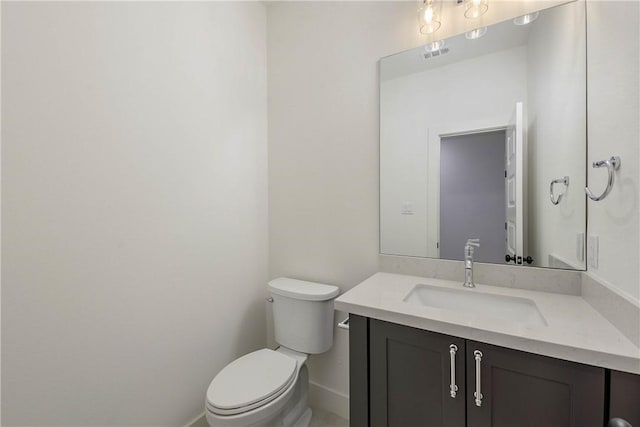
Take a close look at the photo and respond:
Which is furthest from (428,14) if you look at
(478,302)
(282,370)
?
(282,370)

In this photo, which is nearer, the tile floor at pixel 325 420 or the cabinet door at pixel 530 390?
the cabinet door at pixel 530 390

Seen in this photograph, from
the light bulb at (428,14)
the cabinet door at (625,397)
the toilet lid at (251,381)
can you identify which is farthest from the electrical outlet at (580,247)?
the toilet lid at (251,381)

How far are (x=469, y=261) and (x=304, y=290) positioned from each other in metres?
0.89

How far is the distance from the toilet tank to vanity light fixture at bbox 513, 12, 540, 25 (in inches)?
62.2

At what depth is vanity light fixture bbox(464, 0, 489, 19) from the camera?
4.32ft

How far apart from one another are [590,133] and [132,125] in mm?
1889

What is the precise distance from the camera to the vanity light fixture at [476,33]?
51.6 inches

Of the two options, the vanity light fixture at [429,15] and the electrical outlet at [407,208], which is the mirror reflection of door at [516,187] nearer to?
the electrical outlet at [407,208]

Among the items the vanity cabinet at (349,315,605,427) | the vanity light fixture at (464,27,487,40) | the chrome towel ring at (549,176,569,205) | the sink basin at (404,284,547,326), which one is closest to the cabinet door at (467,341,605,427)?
the vanity cabinet at (349,315,605,427)

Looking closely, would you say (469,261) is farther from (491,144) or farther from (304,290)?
(304,290)

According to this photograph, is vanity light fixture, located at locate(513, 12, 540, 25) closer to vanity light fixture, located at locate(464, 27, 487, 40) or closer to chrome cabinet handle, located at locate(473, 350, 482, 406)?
vanity light fixture, located at locate(464, 27, 487, 40)

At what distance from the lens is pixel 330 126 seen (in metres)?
1.74

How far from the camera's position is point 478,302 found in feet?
4.00

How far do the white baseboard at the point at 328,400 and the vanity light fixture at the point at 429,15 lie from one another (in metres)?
2.13
